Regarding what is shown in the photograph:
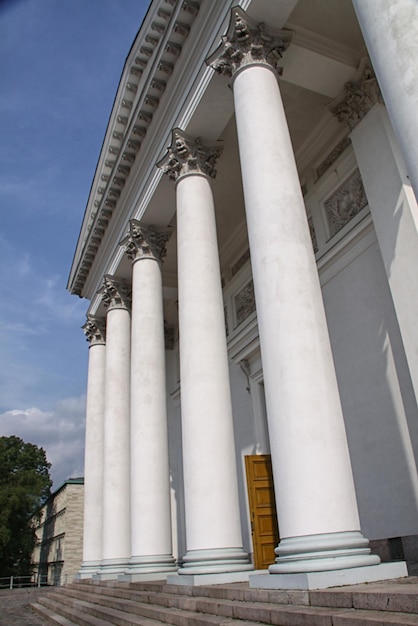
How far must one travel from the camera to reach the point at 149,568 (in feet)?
36.3

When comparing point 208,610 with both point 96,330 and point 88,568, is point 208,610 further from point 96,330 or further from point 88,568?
point 96,330

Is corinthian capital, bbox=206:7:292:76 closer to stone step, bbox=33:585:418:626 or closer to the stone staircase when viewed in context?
the stone staircase

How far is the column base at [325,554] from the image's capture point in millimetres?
5465

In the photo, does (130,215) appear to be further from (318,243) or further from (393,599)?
(393,599)

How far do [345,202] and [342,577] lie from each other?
343 inches

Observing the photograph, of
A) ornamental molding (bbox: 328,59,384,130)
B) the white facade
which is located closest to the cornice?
the white facade

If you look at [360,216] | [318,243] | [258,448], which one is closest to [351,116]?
[360,216]

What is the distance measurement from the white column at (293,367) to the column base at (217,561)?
2.15m

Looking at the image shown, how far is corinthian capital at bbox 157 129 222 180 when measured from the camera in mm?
11133

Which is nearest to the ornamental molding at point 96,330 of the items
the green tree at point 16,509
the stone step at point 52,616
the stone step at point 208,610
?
the stone step at point 52,616

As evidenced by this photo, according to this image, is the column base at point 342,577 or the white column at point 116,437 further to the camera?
the white column at point 116,437

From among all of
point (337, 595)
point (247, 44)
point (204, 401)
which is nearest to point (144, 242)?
point (247, 44)

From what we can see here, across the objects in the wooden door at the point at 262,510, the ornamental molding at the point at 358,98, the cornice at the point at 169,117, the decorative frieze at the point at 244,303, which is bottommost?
the wooden door at the point at 262,510

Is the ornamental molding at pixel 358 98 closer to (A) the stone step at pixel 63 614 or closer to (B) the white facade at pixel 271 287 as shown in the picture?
(B) the white facade at pixel 271 287
